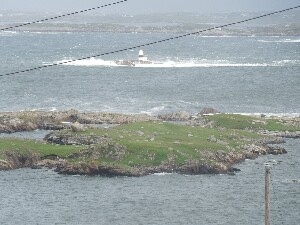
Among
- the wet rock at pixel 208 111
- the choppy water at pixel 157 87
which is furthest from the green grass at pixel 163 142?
the choppy water at pixel 157 87

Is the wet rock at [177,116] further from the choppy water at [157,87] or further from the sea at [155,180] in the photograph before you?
the choppy water at [157,87]

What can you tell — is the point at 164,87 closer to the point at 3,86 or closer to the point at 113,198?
the point at 3,86

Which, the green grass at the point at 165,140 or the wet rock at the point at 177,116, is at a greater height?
the green grass at the point at 165,140

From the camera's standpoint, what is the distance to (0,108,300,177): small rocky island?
74.9 meters

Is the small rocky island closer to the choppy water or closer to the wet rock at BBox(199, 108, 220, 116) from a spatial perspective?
the wet rock at BBox(199, 108, 220, 116)

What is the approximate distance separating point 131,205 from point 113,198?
2506 mm

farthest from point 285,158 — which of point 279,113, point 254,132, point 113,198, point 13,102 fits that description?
point 13,102

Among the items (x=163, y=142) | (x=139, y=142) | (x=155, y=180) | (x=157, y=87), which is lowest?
(x=157, y=87)

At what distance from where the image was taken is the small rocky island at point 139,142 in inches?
2950

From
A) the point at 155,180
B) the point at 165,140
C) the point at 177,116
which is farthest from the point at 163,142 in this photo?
the point at 177,116

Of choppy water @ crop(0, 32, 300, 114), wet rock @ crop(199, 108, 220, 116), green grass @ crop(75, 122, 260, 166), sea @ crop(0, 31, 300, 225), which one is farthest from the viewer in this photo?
choppy water @ crop(0, 32, 300, 114)

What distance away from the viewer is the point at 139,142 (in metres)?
80.6

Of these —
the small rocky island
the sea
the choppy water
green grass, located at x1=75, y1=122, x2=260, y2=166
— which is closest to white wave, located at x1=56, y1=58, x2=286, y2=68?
the choppy water

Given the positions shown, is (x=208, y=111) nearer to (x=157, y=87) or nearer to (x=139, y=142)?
(x=139, y=142)
